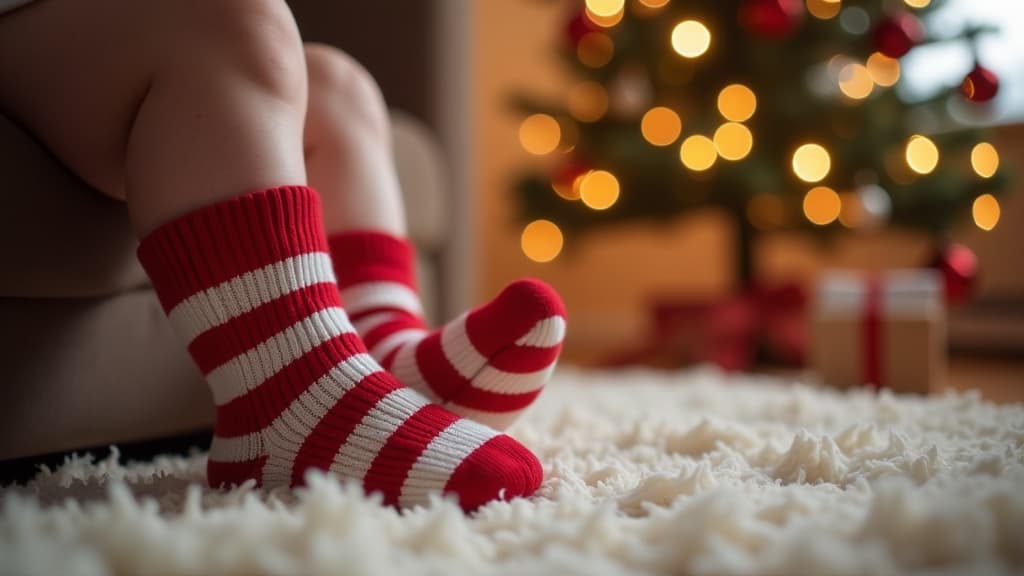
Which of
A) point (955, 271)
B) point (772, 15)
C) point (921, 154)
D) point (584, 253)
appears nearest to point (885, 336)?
point (955, 271)

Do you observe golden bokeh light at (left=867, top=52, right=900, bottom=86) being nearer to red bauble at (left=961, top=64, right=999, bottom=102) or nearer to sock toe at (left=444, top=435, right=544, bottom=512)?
red bauble at (left=961, top=64, right=999, bottom=102)

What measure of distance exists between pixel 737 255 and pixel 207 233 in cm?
134

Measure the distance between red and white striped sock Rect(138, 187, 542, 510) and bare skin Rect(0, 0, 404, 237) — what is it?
1.0 inches

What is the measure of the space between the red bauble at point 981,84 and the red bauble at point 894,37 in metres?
0.11

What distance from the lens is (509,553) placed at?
0.36 metres

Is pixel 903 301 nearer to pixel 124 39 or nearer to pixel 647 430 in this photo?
pixel 647 430

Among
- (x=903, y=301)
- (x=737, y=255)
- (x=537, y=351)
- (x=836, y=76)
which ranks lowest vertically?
(x=537, y=351)

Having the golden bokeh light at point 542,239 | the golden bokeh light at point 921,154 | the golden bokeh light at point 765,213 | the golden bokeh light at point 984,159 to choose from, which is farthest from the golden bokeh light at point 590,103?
the golden bokeh light at point 984,159

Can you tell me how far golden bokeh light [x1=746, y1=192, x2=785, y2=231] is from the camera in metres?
1.59

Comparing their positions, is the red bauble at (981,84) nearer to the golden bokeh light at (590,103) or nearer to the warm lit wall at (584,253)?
the golden bokeh light at (590,103)

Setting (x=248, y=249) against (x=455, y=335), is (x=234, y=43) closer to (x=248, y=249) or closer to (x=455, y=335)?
(x=248, y=249)

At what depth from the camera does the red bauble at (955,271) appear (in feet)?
4.37

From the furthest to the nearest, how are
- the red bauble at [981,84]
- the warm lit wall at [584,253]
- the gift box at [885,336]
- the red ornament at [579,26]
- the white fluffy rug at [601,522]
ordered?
the warm lit wall at [584,253]
the red ornament at [579,26]
the red bauble at [981,84]
the gift box at [885,336]
the white fluffy rug at [601,522]

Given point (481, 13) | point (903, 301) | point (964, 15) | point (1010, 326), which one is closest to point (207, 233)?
point (903, 301)
